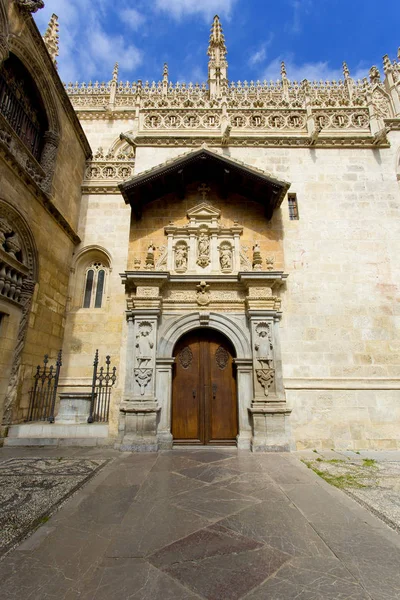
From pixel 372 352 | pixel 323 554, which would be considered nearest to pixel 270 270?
pixel 372 352

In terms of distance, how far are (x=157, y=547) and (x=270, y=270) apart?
20.8ft

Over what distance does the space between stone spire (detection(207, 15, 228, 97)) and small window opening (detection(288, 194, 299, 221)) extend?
14.7 m

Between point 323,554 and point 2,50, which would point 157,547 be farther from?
point 2,50

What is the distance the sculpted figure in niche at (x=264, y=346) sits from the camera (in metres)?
7.12

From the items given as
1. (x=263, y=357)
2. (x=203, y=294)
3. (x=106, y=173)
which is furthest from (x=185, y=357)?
(x=106, y=173)

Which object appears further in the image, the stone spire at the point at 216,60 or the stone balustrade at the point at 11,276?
the stone spire at the point at 216,60

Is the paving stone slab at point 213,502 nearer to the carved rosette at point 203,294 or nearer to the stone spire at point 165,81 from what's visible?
the carved rosette at point 203,294

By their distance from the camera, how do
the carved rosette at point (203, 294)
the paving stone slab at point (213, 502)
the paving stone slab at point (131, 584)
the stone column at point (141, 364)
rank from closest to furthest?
the paving stone slab at point (131, 584), the paving stone slab at point (213, 502), the stone column at point (141, 364), the carved rosette at point (203, 294)

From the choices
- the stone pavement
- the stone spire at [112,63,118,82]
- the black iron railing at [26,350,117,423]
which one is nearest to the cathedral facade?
the black iron railing at [26,350,117,423]

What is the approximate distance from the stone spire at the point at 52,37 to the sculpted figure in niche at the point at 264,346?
1903 cm

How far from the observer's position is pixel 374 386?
722 centimetres

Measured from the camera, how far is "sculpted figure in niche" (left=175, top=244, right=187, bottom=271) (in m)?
8.09

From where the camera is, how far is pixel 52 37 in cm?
1636

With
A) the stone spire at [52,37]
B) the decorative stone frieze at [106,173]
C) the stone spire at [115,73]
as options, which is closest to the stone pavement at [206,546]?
the decorative stone frieze at [106,173]
